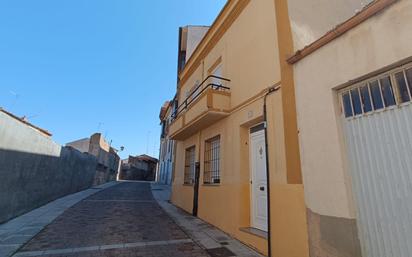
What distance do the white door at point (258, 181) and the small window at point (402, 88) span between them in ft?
9.36

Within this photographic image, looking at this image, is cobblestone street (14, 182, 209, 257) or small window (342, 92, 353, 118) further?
cobblestone street (14, 182, 209, 257)

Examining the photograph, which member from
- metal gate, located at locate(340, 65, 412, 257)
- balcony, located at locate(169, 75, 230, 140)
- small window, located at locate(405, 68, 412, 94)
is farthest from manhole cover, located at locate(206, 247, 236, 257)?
small window, located at locate(405, 68, 412, 94)

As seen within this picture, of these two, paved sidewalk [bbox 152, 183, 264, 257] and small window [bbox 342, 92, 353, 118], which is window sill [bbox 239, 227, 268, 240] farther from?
small window [bbox 342, 92, 353, 118]

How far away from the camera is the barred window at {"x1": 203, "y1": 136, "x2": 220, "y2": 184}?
720 cm

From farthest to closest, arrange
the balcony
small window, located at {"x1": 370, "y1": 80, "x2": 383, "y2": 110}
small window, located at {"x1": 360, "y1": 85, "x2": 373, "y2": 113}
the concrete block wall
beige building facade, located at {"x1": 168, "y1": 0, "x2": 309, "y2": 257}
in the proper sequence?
the balcony < the concrete block wall < beige building facade, located at {"x1": 168, "y1": 0, "x2": 309, "y2": 257} < small window, located at {"x1": 360, "y1": 85, "x2": 373, "y2": 113} < small window, located at {"x1": 370, "y1": 80, "x2": 383, "y2": 110}

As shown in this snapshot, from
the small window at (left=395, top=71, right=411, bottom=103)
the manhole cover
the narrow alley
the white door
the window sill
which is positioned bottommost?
the manhole cover

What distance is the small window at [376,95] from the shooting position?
2.87m

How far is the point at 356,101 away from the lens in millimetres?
3162

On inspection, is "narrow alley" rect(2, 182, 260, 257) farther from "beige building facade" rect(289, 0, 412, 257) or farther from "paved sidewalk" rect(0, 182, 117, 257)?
"beige building facade" rect(289, 0, 412, 257)

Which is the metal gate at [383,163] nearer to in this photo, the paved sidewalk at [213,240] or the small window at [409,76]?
the small window at [409,76]

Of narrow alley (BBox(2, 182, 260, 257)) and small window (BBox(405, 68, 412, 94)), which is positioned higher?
small window (BBox(405, 68, 412, 94))

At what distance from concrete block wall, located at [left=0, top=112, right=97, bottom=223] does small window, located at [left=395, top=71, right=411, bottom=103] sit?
845 centimetres

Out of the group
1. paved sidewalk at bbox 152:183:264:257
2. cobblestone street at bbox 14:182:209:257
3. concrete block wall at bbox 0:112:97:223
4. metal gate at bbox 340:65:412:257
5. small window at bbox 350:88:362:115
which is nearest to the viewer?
metal gate at bbox 340:65:412:257

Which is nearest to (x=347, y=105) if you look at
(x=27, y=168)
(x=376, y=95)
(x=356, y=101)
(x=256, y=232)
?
(x=356, y=101)
